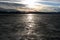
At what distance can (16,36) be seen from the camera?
9.05m

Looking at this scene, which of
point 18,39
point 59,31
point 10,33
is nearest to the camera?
point 18,39

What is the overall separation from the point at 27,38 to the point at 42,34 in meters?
1.32

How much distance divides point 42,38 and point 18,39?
4.11 feet

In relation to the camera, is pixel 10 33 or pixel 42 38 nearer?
pixel 42 38

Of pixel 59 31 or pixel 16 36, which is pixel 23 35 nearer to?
pixel 16 36

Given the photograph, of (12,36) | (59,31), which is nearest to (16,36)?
(12,36)

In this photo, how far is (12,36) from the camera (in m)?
9.05

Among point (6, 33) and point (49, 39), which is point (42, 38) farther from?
point (6, 33)

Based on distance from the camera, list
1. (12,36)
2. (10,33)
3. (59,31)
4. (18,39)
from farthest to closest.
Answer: (59,31)
(10,33)
(12,36)
(18,39)

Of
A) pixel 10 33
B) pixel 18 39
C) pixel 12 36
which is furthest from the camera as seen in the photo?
pixel 10 33

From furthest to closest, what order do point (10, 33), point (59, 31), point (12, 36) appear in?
point (59, 31), point (10, 33), point (12, 36)

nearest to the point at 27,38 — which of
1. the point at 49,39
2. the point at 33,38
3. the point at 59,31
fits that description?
the point at 33,38

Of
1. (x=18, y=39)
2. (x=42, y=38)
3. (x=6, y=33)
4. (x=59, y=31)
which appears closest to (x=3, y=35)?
(x=6, y=33)

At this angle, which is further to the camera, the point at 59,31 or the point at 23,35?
the point at 59,31
